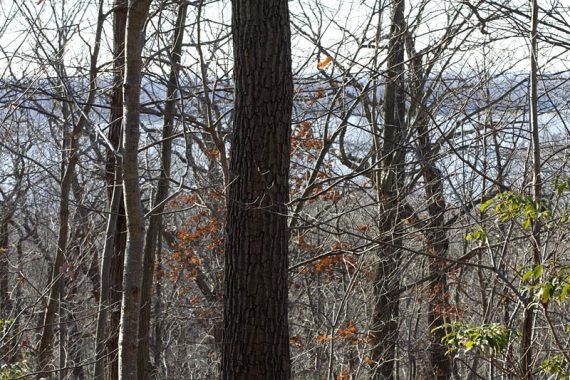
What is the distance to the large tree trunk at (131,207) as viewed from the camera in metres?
5.59

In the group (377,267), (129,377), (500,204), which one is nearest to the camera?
(500,204)

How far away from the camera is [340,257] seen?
11.2 m

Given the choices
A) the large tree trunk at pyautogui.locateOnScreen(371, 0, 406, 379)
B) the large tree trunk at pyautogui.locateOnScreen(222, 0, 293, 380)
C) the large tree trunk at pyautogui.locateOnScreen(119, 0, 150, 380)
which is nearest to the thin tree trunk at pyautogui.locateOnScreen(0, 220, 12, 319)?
the large tree trunk at pyautogui.locateOnScreen(371, 0, 406, 379)

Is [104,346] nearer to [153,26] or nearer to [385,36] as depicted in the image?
[153,26]

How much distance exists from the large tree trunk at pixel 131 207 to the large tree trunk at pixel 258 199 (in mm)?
717

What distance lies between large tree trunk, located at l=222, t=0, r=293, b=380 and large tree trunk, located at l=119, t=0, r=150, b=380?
717mm

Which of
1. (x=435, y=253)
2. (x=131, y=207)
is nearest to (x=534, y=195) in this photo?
(x=131, y=207)

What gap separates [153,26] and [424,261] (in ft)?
16.8

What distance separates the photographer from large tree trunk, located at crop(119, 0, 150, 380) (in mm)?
5590

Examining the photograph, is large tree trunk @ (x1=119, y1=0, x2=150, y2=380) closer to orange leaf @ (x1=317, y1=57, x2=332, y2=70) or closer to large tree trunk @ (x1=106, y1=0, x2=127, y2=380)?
large tree trunk @ (x1=106, y1=0, x2=127, y2=380)

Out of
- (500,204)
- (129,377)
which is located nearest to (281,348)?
(129,377)

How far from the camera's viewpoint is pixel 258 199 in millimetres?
5312

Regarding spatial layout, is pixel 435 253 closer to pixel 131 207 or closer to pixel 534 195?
pixel 534 195

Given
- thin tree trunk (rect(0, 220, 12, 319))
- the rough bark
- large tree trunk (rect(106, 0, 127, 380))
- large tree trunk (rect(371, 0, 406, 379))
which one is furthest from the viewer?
thin tree trunk (rect(0, 220, 12, 319))
